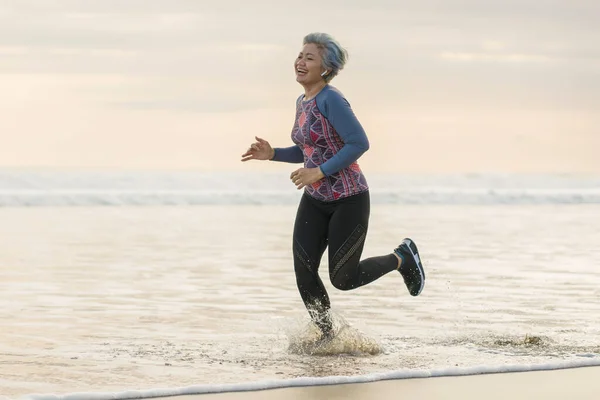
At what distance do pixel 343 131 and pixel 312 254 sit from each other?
0.74 meters

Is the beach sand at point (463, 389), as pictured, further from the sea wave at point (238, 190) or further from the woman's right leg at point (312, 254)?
the sea wave at point (238, 190)

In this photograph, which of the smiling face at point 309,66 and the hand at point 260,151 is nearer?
the smiling face at point 309,66

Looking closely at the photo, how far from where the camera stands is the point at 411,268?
691 cm

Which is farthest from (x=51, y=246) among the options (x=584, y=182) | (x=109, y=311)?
(x=584, y=182)

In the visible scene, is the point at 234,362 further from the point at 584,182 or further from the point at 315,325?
the point at 584,182

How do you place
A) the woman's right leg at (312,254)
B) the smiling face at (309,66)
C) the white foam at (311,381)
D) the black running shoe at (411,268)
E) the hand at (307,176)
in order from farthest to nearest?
the black running shoe at (411,268) < the woman's right leg at (312,254) < the smiling face at (309,66) < the hand at (307,176) < the white foam at (311,381)

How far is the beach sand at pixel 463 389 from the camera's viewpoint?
4898 mm

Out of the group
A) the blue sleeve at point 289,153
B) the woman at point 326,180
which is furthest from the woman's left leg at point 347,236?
the blue sleeve at point 289,153

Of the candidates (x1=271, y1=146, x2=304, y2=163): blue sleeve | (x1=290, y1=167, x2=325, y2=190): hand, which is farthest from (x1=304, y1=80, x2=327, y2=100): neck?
(x1=290, y1=167, x2=325, y2=190): hand

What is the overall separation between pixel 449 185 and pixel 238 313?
27.9 metres

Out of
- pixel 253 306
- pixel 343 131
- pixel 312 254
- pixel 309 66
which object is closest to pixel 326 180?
pixel 343 131

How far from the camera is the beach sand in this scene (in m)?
4.90

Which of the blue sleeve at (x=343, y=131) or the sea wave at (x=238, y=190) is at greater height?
the blue sleeve at (x=343, y=131)

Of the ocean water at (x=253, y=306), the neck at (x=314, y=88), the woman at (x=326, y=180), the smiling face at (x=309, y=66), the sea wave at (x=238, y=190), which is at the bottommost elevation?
the ocean water at (x=253, y=306)
